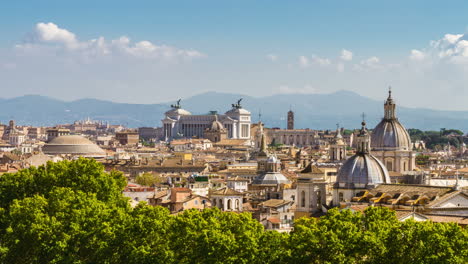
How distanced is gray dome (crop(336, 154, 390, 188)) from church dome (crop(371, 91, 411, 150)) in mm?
28361

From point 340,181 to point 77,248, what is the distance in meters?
29.6

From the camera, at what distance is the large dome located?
6708 inches

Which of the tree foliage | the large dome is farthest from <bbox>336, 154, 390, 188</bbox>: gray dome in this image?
the large dome

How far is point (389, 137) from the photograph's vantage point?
9881cm

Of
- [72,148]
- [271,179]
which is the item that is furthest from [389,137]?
[72,148]

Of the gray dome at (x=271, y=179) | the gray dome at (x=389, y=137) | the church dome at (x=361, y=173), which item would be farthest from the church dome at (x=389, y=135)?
the church dome at (x=361, y=173)

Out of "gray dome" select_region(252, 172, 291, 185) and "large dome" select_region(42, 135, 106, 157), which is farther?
"large dome" select_region(42, 135, 106, 157)

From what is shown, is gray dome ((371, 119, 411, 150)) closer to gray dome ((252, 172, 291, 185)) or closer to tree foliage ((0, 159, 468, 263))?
gray dome ((252, 172, 291, 185))

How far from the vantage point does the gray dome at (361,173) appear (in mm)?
69062

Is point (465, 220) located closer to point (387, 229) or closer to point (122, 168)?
point (387, 229)

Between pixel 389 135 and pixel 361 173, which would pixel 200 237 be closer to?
pixel 361 173

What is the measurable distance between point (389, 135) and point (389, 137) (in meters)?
0.32

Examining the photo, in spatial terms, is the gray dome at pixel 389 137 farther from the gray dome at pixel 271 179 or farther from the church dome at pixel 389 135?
the gray dome at pixel 271 179

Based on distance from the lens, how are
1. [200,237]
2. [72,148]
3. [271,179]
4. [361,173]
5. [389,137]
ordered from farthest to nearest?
[72,148]
[389,137]
[271,179]
[361,173]
[200,237]
